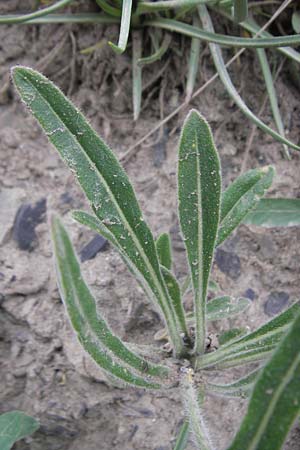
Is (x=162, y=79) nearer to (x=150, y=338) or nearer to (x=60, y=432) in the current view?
(x=150, y=338)

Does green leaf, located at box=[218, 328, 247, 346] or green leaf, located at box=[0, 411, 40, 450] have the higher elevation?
green leaf, located at box=[218, 328, 247, 346]

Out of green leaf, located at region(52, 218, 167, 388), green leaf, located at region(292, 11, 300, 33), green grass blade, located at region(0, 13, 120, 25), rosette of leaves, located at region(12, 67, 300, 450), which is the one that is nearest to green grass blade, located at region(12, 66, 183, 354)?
rosette of leaves, located at region(12, 67, 300, 450)

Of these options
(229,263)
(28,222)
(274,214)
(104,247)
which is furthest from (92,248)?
(274,214)

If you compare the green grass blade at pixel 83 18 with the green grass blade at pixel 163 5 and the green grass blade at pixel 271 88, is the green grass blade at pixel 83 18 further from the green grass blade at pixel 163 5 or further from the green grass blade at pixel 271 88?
the green grass blade at pixel 271 88

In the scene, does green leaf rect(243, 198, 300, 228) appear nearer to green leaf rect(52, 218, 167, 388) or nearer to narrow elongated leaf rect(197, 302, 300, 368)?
narrow elongated leaf rect(197, 302, 300, 368)

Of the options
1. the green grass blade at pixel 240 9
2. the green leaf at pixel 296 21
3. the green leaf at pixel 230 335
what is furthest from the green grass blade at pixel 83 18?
the green leaf at pixel 230 335
